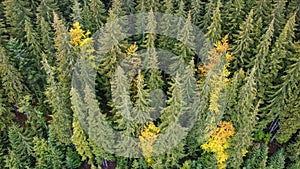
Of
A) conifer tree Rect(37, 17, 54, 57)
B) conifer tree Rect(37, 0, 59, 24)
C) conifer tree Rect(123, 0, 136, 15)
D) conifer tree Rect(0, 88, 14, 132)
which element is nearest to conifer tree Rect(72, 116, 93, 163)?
conifer tree Rect(0, 88, 14, 132)

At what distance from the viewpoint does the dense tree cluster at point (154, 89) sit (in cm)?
3844

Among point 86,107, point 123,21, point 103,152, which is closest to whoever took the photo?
point 86,107

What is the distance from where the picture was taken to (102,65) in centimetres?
4247

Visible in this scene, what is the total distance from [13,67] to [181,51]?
66.0 feet

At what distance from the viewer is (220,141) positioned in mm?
40688

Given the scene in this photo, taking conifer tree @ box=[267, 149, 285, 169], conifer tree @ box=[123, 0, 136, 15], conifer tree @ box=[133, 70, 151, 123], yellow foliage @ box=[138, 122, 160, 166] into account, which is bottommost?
conifer tree @ box=[267, 149, 285, 169]

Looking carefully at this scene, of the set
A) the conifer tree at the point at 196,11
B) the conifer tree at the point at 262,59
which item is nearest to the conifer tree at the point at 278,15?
the conifer tree at the point at 262,59

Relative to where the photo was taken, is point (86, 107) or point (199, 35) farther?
point (199, 35)

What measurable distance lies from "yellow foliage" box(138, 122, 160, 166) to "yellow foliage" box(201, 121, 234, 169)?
5.82 meters

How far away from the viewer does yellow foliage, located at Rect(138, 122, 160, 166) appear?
39.0 metres

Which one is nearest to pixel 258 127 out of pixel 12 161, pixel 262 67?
pixel 262 67

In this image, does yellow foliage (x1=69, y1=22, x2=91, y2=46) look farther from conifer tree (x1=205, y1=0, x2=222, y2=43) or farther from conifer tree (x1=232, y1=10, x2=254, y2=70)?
conifer tree (x1=232, y1=10, x2=254, y2=70)

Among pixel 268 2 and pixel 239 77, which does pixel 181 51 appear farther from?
pixel 268 2

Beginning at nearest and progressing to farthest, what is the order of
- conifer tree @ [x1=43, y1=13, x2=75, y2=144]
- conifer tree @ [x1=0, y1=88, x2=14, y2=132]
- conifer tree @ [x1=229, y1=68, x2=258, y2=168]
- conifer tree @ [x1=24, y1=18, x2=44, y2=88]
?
conifer tree @ [x1=229, y1=68, x2=258, y2=168] → conifer tree @ [x1=43, y1=13, x2=75, y2=144] → conifer tree @ [x1=0, y1=88, x2=14, y2=132] → conifer tree @ [x1=24, y1=18, x2=44, y2=88]
